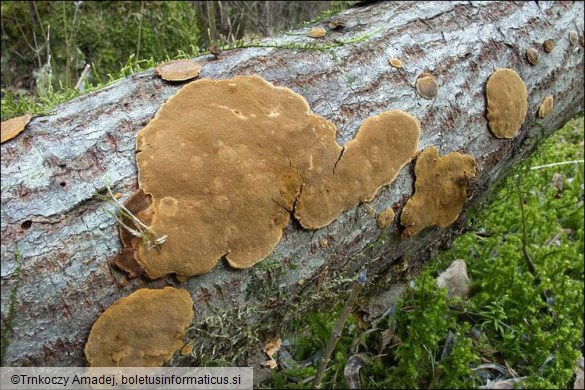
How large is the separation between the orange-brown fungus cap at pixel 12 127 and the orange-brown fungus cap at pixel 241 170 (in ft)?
0.96

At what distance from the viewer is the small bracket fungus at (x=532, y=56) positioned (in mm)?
2051

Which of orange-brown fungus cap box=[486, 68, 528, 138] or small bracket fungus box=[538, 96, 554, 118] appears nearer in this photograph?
orange-brown fungus cap box=[486, 68, 528, 138]

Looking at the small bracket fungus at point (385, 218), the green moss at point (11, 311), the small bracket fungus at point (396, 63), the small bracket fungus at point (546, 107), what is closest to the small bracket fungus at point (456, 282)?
the small bracket fungus at point (546, 107)

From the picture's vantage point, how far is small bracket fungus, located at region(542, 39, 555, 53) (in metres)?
2.15

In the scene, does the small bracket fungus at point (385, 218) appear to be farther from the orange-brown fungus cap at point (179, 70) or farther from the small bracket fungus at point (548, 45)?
the small bracket fungus at point (548, 45)

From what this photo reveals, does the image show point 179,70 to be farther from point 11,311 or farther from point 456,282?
point 456,282

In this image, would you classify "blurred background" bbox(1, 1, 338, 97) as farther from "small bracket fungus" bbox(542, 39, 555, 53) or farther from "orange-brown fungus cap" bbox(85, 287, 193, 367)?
"orange-brown fungus cap" bbox(85, 287, 193, 367)

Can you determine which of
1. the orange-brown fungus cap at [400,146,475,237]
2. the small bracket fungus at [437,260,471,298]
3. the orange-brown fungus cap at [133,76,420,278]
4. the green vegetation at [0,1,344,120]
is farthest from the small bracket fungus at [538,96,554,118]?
the green vegetation at [0,1,344,120]

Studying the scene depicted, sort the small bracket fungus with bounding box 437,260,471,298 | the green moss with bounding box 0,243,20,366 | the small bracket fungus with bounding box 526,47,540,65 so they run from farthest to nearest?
the small bracket fungus with bounding box 437,260,471,298
the small bracket fungus with bounding box 526,47,540,65
the green moss with bounding box 0,243,20,366

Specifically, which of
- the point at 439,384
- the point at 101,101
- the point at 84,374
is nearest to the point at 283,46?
the point at 101,101

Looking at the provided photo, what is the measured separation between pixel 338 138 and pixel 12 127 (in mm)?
881

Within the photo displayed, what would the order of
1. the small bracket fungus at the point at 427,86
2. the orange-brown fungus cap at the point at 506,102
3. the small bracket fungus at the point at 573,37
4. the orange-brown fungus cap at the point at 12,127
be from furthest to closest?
the small bracket fungus at the point at 573,37, the orange-brown fungus cap at the point at 506,102, the small bracket fungus at the point at 427,86, the orange-brown fungus cap at the point at 12,127

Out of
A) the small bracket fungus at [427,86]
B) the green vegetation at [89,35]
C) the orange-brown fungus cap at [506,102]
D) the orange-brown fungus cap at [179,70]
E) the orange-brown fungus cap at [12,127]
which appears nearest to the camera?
the orange-brown fungus cap at [12,127]

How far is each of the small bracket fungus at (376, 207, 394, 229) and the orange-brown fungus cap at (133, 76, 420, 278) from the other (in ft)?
0.36
